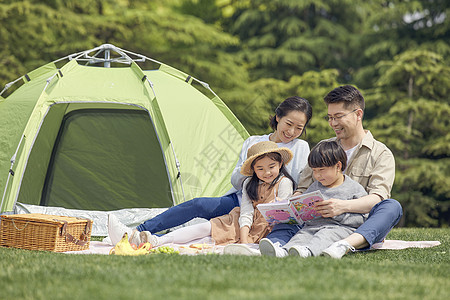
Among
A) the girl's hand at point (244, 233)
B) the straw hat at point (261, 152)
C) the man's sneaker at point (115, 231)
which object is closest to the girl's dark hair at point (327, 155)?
the straw hat at point (261, 152)

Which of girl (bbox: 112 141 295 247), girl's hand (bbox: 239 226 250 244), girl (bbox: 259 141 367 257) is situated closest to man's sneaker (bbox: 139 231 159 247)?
girl (bbox: 112 141 295 247)

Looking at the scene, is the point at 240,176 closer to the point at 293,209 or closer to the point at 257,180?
the point at 257,180

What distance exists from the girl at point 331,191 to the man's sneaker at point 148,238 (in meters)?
0.76

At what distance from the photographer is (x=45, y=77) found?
472 centimetres

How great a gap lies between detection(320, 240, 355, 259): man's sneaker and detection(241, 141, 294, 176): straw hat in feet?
2.62

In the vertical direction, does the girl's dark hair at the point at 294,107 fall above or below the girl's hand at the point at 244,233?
above

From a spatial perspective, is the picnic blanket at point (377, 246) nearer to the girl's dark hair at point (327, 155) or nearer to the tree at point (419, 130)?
the girl's dark hair at point (327, 155)

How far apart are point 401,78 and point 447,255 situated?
6.83m

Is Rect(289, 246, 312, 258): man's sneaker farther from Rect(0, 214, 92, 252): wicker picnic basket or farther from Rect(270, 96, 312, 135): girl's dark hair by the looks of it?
Rect(0, 214, 92, 252): wicker picnic basket

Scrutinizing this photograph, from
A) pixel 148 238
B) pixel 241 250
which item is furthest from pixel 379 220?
pixel 148 238

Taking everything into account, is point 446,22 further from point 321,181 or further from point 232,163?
point 321,181

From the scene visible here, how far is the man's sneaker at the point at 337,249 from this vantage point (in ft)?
9.34

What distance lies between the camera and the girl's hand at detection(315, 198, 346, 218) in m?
3.04

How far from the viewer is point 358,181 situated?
3.38 meters
